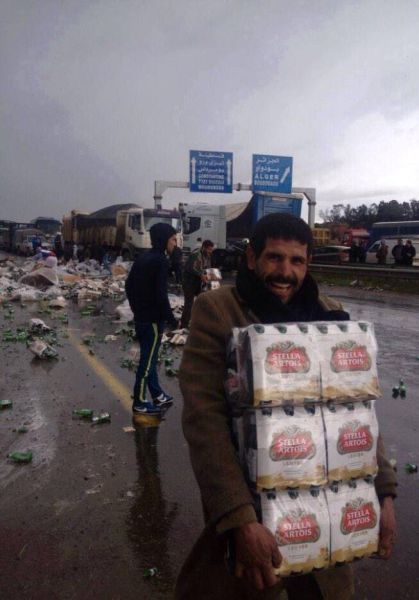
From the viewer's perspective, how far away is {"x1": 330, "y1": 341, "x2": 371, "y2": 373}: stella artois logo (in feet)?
5.56

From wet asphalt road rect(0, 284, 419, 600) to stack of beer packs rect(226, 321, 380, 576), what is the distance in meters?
1.30

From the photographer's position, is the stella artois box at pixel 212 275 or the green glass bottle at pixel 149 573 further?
the stella artois box at pixel 212 275

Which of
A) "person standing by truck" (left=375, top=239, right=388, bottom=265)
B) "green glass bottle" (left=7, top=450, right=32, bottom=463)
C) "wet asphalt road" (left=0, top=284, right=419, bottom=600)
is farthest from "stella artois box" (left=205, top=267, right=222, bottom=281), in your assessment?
"person standing by truck" (left=375, top=239, right=388, bottom=265)

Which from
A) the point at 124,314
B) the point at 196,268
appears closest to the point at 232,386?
the point at 196,268

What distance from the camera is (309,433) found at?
5.38 feet

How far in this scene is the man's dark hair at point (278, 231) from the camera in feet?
6.29

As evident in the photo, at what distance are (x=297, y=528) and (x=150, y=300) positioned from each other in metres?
3.77

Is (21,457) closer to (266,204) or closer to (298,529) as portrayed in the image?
(298,529)

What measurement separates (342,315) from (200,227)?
25.9 meters

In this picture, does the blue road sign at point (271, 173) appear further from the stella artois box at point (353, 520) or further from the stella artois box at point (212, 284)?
the stella artois box at point (353, 520)

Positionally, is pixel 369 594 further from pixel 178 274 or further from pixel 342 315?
pixel 178 274

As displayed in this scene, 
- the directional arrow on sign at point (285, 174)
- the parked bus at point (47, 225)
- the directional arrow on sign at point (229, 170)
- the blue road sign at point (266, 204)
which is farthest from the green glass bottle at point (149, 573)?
the parked bus at point (47, 225)

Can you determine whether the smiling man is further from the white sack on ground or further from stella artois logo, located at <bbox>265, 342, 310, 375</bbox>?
the white sack on ground

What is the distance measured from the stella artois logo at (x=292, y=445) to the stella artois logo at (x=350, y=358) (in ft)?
0.76
